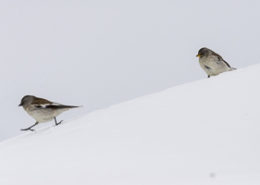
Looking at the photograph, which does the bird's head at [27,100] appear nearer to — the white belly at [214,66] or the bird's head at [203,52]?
the white belly at [214,66]

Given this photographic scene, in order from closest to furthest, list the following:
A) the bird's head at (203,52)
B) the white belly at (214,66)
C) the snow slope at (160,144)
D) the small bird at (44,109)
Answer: the snow slope at (160,144) < the small bird at (44,109) < the white belly at (214,66) < the bird's head at (203,52)

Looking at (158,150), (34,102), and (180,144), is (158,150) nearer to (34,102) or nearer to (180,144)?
(180,144)

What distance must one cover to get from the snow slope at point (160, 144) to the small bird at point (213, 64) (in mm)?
4259

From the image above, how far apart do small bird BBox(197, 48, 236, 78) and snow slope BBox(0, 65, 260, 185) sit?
426 centimetres

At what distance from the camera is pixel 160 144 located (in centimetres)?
788

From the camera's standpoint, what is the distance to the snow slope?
22.7 feet

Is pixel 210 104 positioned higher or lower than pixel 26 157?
higher

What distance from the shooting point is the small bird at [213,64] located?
48.6ft

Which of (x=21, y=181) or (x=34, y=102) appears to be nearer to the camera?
(x=21, y=181)

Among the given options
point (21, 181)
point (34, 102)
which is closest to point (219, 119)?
point (21, 181)

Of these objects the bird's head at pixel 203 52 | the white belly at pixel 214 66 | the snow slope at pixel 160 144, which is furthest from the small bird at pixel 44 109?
the bird's head at pixel 203 52

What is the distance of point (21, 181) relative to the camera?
7777mm

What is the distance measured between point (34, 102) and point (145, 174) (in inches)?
233

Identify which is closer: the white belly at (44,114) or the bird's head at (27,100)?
the white belly at (44,114)
